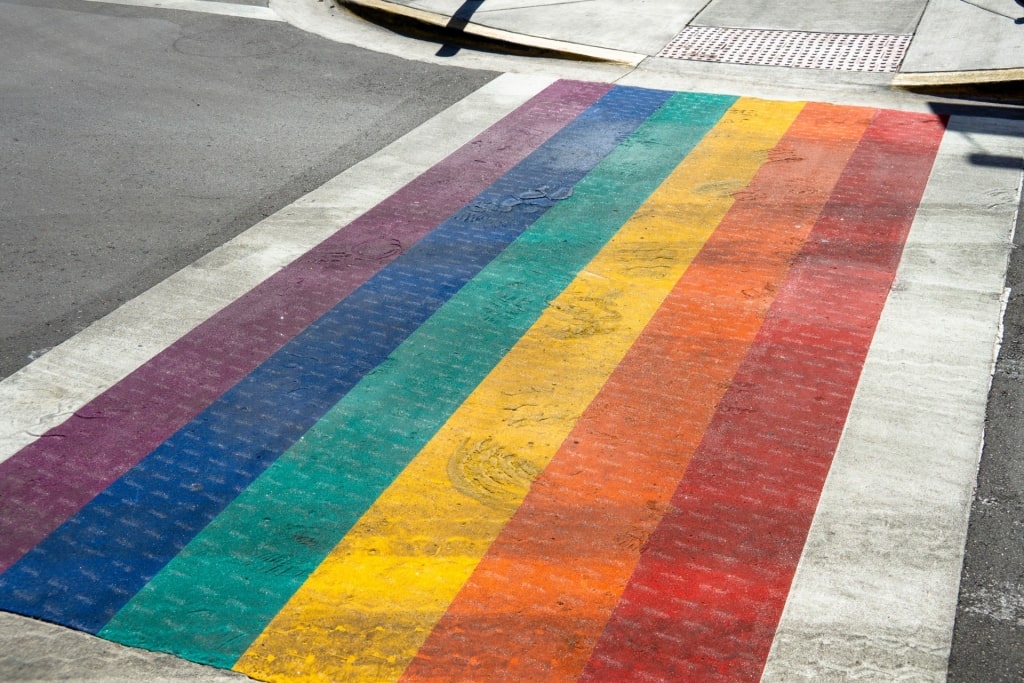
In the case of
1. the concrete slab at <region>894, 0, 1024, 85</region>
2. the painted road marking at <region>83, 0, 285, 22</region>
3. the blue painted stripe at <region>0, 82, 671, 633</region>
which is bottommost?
the blue painted stripe at <region>0, 82, 671, 633</region>

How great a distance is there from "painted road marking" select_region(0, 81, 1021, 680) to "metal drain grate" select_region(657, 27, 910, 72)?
2.80m

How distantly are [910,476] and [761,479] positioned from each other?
2.41 feet

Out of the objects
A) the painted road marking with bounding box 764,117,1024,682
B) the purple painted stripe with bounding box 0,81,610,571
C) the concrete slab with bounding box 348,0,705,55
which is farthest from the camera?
the concrete slab with bounding box 348,0,705,55

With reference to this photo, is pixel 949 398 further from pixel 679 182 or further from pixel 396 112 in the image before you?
pixel 396 112

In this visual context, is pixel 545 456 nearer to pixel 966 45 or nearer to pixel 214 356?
pixel 214 356

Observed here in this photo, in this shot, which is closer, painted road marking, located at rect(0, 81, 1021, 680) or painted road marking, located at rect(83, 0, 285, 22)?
painted road marking, located at rect(0, 81, 1021, 680)

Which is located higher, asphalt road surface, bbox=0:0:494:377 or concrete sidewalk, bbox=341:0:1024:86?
concrete sidewalk, bbox=341:0:1024:86

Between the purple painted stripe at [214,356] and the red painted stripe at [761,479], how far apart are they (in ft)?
9.05

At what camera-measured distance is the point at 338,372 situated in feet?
21.1

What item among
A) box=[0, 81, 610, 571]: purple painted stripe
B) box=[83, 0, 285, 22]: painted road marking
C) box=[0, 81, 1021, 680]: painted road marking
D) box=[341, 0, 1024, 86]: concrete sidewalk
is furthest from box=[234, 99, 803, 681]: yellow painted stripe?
box=[83, 0, 285, 22]: painted road marking

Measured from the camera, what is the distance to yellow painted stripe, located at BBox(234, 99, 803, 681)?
4.57 metres

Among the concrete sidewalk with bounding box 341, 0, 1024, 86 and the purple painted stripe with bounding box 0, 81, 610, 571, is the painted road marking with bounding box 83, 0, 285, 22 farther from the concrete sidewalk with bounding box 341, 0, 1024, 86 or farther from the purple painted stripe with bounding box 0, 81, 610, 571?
the purple painted stripe with bounding box 0, 81, 610, 571

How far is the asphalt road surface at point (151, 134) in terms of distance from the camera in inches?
304

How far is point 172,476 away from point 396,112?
5.53 m
